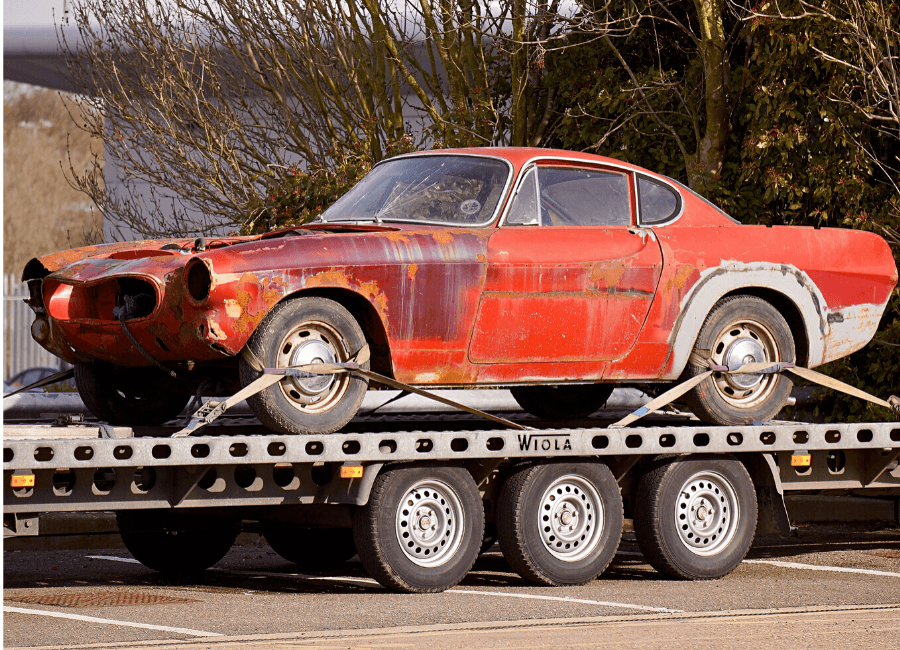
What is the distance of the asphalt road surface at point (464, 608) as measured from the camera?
590cm

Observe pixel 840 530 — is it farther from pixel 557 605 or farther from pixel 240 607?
pixel 240 607

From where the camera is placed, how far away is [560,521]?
7695 millimetres

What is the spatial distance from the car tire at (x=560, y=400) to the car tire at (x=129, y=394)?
247cm

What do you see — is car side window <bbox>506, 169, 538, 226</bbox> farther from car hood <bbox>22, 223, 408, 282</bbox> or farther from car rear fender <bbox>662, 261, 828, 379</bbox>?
car rear fender <bbox>662, 261, 828, 379</bbox>

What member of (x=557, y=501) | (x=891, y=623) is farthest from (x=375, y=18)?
Answer: (x=891, y=623)

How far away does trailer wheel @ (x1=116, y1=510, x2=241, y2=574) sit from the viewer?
27.0ft

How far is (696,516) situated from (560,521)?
0.92m

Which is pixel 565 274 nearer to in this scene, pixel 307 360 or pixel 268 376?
pixel 307 360

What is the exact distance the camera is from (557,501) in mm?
7684

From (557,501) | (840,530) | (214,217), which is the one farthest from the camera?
(214,217)

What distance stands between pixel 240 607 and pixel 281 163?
9.05 metres

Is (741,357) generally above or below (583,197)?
below

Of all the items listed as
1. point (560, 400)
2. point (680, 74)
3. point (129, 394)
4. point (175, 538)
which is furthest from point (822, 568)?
point (680, 74)

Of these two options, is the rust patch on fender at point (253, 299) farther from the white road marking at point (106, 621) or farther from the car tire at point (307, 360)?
the white road marking at point (106, 621)
